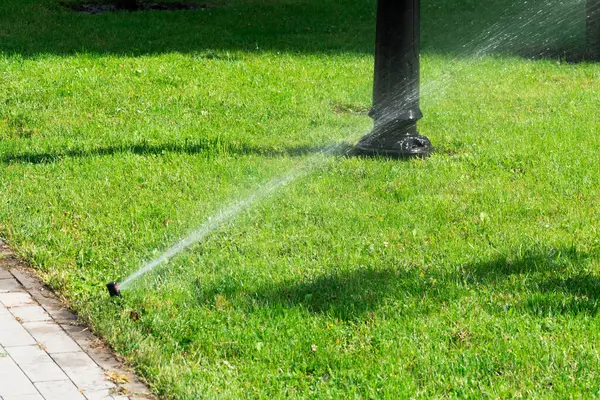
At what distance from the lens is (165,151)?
24.1 ft

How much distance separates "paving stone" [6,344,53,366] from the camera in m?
4.07

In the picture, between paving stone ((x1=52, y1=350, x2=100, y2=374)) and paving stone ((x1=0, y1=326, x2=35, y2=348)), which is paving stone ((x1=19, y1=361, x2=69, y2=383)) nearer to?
paving stone ((x1=52, y1=350, x2=100, y2=374))

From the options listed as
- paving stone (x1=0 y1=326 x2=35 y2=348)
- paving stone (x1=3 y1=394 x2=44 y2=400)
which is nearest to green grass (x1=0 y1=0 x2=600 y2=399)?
paving stone (x1=0 y1=326 x2=35 y2=348)

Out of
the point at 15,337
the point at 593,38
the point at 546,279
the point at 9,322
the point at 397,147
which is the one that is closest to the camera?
the point at 15,337

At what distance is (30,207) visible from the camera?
20.2 ft

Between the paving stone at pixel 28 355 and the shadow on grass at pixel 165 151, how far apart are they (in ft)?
10.4

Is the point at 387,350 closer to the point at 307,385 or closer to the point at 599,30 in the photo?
the point at 307,385

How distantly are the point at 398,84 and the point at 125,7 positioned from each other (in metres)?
8.60

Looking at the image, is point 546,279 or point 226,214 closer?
point 546,279

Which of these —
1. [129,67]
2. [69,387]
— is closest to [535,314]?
[69,387]

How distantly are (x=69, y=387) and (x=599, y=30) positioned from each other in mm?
9481

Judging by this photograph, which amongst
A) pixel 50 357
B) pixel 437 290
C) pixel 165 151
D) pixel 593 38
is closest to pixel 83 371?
pixel 50 357

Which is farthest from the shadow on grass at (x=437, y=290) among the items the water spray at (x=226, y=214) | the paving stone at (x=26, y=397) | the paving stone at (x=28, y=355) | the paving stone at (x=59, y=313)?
the paving stone at (x=26, y=397)

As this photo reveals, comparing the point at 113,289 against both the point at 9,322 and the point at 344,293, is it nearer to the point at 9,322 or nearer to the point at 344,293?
the point at 9,322
